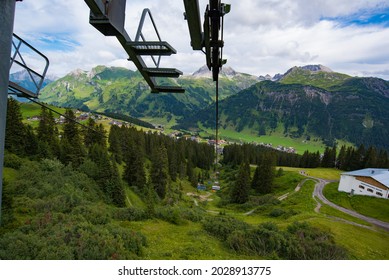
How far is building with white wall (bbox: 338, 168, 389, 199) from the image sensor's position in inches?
2319

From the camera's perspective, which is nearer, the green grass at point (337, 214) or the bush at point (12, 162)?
the bush at point (12, 162)

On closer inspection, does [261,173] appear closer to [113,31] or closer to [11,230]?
[11,230]

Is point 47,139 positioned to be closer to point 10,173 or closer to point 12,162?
point 12,162

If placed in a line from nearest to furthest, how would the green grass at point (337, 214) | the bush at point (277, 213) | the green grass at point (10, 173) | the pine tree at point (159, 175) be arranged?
the green grass at point (10, 173)
the green grass at point (337, 214)
the bush at point (277, 213)
the pine tree at point (159, 175)

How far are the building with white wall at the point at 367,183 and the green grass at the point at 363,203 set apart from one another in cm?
201

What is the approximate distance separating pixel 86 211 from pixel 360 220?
51.6 m

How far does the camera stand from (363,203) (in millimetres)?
58156

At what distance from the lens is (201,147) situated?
447 ft

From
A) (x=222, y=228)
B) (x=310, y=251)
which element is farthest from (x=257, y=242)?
(x=222, y=228)

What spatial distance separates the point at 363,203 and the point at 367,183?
21.8 ft

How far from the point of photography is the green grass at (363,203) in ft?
172

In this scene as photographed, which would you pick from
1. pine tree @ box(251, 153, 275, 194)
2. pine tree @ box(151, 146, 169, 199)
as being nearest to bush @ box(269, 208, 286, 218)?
pine tree @ box(151, 146, 169, 199)


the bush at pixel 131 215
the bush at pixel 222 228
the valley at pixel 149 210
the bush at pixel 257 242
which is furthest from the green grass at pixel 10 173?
the bush at pixel 257 242

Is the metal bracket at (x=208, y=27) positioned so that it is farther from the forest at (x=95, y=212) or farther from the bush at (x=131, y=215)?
the bush at (x=131, y=215)
